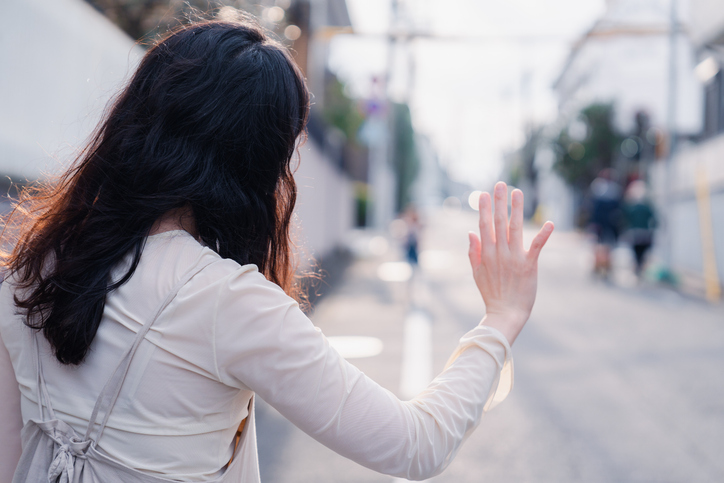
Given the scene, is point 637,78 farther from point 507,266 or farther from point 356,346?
point 507,266

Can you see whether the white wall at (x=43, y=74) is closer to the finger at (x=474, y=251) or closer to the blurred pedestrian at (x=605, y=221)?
the finger at (x=474, y=251)

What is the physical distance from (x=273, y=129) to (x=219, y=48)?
0.57ft

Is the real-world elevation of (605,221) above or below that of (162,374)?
below

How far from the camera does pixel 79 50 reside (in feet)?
13.8

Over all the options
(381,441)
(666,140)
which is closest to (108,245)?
(381,441)

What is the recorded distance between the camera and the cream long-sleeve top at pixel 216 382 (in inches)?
36.9

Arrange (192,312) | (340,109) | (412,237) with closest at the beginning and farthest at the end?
(192,312) → (412,237) → (340,109)

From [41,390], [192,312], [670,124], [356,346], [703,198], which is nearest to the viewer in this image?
[192,312]

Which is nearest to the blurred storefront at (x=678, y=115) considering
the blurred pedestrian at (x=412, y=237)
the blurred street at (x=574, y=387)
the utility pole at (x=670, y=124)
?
the utility pole at (x=670, y=124)

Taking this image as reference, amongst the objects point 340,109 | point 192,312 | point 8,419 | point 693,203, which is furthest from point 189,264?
point 340,109

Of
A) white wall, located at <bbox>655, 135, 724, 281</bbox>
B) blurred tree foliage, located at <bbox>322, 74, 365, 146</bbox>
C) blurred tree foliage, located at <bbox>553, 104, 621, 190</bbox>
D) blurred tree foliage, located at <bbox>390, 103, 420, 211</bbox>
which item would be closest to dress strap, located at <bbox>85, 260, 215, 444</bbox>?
white wall, located at <bbox>655, 135, 724, 281</bbox>

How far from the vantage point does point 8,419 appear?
1154 millimetres

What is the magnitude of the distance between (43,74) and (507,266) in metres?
3.71

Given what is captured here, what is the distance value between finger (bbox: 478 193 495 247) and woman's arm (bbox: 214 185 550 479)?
43 millimetres
